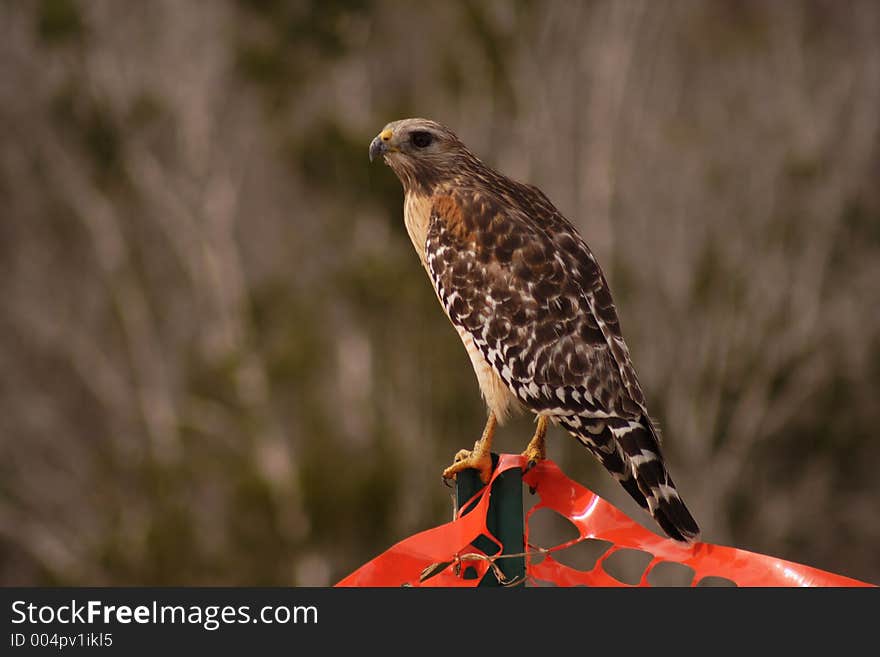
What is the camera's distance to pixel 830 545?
15.3m

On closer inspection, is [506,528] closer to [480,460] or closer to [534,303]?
[480,460]

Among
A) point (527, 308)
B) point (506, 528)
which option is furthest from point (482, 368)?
point (506, 528)

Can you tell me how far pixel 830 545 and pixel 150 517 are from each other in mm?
8744

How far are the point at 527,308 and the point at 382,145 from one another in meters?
0.60

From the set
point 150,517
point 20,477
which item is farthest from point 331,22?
point 20,477

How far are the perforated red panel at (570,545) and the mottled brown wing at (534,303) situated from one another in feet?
1.22

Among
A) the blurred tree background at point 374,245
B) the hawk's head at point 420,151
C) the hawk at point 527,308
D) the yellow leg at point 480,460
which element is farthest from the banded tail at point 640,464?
the blurred tree background at point 374,245

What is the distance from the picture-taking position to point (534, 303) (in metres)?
2.78

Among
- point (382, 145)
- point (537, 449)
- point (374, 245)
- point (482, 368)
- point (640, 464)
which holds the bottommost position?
point (640, 464)

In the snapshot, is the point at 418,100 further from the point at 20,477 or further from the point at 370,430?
the point at 20,477

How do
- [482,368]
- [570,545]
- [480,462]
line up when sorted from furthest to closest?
[482,368], [480,462], [570,545]

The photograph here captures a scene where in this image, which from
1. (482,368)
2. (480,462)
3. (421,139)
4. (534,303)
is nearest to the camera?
(480,462)

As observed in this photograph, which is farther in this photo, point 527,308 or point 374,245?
point 374,245

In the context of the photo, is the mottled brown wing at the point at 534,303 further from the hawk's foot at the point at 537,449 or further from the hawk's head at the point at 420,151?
the hawk's head at the point at 420,151
